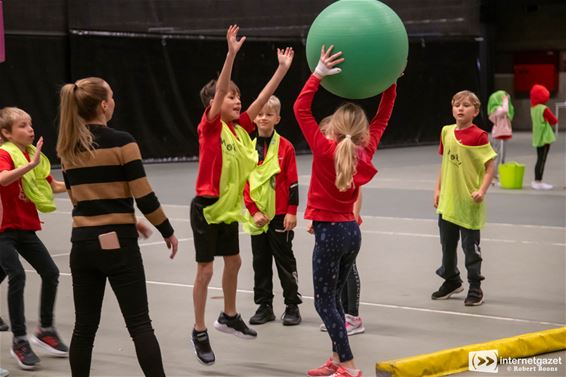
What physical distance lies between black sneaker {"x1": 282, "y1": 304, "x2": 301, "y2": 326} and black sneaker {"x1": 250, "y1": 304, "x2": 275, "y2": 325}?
4.0 inches

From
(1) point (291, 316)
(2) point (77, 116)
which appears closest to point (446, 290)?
(1) point (291, 316)

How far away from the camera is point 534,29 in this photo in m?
35.8

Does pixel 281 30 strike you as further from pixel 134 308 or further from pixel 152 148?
pixel 134 308

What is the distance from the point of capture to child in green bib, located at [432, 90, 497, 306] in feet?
25.3

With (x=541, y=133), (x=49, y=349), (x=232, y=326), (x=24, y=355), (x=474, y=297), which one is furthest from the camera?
(x=541, y=133)

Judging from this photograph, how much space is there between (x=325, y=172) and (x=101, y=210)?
1.36 metres

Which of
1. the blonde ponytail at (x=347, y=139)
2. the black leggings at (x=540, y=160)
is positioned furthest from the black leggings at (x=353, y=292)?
the black leggings at (x=540, y=160)

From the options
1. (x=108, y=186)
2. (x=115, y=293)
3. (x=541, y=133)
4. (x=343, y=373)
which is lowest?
(x=541, y=133)

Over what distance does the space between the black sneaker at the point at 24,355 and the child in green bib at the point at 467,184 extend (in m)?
3.33

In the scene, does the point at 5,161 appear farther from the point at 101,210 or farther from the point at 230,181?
the point at 101,210

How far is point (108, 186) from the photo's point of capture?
15.9 ft

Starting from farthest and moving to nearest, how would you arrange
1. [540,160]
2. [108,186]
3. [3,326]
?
[540,160]
[3,326]
[108,186]

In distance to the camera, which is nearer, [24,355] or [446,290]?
[24,355]

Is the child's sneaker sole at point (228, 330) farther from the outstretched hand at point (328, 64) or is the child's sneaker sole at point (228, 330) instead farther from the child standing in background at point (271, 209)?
the outstretched hand at point (328, 64)
